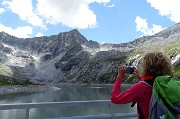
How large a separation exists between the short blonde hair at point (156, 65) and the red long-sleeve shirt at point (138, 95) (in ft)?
0.86

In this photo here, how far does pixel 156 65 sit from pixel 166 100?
0.97 metres

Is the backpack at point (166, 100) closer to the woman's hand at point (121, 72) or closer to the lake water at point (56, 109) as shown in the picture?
the woman's hand at point (121, 72)

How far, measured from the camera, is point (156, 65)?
18.4 feet

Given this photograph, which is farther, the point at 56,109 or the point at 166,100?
the point at 56,109

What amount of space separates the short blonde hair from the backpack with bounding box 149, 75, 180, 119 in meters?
0.54

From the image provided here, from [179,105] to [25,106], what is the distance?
485cm

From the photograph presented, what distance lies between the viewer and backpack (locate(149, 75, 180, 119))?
4742mm

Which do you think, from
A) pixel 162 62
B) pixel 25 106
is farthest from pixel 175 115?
pixel 25 106

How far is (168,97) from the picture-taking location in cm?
480

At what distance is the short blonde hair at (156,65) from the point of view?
219 inches

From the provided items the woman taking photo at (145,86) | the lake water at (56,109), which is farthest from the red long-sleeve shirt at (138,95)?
the lake water at (56,109)

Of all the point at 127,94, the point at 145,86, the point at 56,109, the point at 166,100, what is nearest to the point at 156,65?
the point at 145,86

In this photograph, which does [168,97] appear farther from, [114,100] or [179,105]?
[114,100]

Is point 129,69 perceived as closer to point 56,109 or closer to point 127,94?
point 127,94
